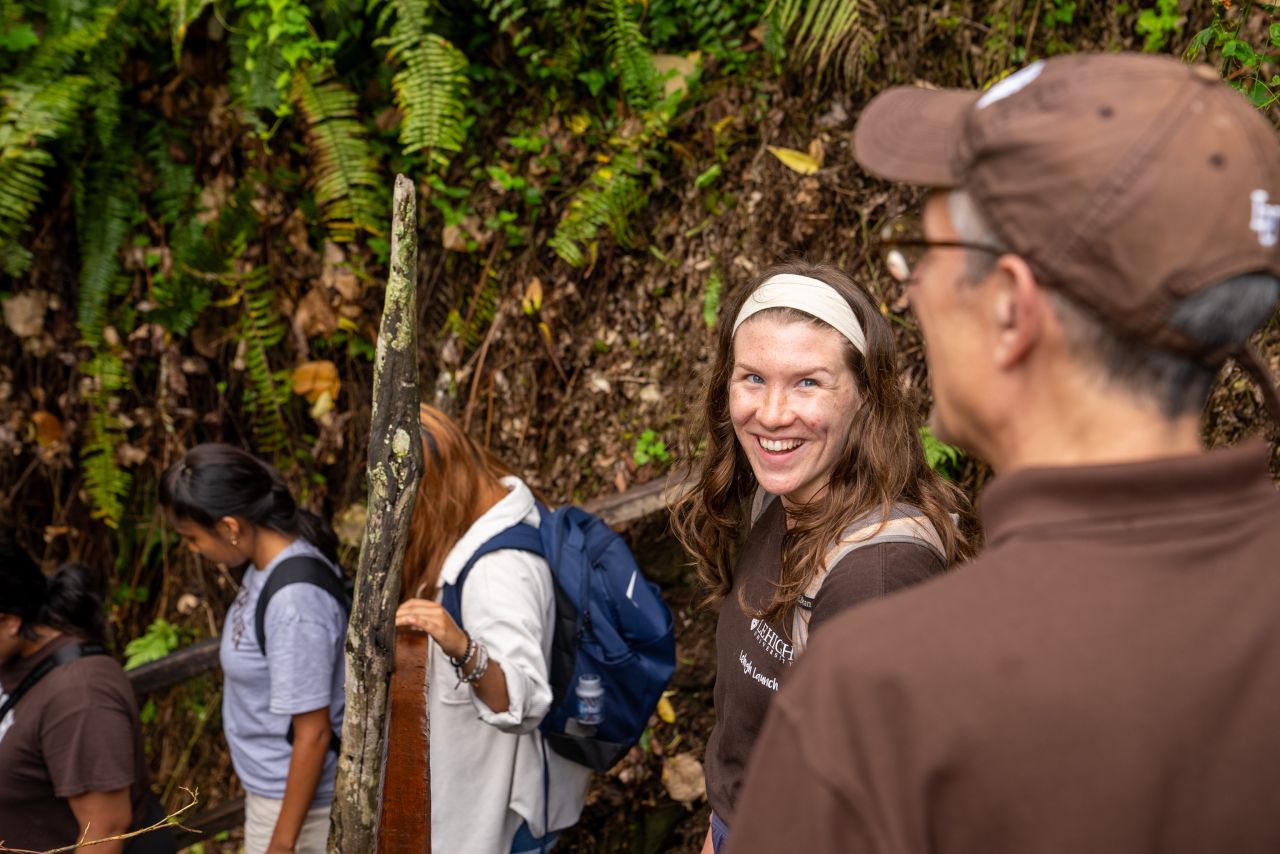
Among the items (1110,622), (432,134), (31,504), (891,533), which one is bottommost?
(31,504)

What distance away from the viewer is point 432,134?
5090 millimetres

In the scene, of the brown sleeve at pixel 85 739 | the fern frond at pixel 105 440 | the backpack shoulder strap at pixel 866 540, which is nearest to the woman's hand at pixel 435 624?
the backpack shoulder strap at pixel 866 540

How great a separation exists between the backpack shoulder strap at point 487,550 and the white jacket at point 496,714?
2 cm

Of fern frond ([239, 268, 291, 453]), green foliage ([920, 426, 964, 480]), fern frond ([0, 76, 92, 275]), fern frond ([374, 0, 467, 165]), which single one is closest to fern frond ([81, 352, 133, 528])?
fern frond ([239, 268, 291, 453])

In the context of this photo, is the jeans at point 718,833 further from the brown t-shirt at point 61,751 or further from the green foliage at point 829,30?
the green foliage at point 829,30

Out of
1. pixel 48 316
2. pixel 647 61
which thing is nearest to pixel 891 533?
pixel 647 61

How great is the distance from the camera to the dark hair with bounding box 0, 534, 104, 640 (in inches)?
127

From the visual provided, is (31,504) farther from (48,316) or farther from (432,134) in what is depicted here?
(432,134)

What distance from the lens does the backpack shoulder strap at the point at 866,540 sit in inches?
83.0

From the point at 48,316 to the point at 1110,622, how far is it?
6.77 metres

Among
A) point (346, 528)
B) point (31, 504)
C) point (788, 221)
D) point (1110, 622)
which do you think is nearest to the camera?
point (1110, 622)

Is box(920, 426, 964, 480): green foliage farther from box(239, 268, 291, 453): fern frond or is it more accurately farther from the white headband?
box(239, 268, 291, 453): fern frond

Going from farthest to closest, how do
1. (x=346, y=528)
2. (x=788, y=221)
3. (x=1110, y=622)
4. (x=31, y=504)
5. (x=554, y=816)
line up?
(x=31, y=504)
(x=346, y=528)
(x=788, y=221)
(x=554, y=816)
(x=1110, y=622)

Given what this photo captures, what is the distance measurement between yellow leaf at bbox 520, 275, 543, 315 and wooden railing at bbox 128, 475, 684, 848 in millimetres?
1507
